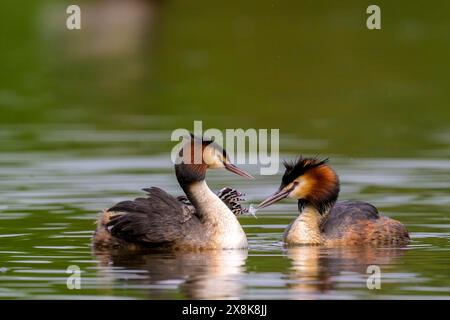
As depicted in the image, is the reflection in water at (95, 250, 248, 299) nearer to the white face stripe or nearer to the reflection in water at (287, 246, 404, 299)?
the reflection in water at (287, 246, 404, 299)

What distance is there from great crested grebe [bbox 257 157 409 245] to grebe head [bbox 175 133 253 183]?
0.88m

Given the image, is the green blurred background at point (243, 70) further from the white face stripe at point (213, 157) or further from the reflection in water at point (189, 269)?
the reflection in water at point (189, 269)

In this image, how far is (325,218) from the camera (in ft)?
53.2

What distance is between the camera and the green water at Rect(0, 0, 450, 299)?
13953mm

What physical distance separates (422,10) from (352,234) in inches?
1212

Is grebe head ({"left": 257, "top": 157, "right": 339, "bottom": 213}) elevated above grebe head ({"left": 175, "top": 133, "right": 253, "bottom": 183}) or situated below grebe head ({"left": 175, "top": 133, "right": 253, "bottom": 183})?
below

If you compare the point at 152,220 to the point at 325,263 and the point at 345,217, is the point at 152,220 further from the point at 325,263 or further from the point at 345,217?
the point at 345,217

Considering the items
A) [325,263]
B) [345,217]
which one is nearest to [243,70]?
[345,217]

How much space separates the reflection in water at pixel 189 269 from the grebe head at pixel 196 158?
0.84 metres

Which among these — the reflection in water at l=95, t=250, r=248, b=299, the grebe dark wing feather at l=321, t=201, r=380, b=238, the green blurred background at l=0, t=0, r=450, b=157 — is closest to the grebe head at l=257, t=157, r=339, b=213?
the grebe dark wing feather at l=321, t=201, r=380, b=238

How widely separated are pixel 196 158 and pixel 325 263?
1.92 metres

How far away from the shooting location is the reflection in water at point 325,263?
13188mm

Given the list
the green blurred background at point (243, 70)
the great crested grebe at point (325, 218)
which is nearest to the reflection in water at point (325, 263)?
the great crested grebe at point (325, 218)

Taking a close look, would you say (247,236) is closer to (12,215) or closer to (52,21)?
(12,215)
